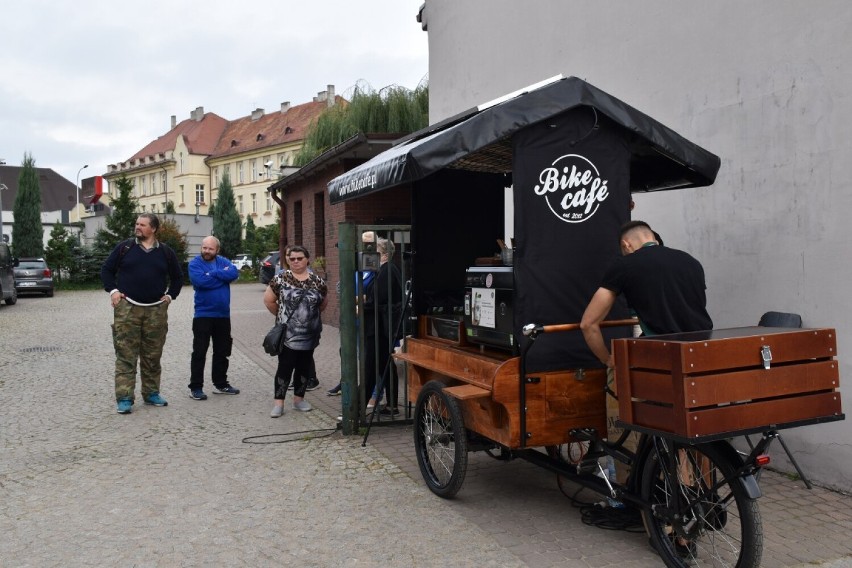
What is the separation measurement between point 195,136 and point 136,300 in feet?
261

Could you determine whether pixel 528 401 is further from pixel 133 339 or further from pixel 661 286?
pixel 133 339

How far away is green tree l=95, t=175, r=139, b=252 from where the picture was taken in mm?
40812

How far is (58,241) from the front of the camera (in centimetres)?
4088

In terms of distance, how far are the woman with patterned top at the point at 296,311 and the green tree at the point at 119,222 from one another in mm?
35475

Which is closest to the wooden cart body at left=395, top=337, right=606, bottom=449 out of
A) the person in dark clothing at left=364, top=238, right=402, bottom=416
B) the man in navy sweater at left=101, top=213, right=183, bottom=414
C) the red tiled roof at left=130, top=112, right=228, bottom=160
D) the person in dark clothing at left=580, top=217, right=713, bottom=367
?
the person in dark clothing at left=580, top=217, right=713, bottom=367

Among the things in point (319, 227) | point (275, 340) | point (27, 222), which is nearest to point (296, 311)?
point (275, 340)

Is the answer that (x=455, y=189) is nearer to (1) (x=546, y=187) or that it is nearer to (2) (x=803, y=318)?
(1) (x=546, y=187)

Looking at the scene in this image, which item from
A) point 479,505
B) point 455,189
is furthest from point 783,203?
point 479,505

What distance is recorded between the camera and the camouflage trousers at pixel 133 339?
26.4 ft

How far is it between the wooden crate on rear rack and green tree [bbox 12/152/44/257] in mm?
51822

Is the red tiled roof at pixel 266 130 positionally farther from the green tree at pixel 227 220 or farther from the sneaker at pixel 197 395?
the sneaker at pixel 197 395

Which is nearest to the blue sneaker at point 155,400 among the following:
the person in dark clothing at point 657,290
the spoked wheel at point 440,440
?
the spoked wheel at point 440,440

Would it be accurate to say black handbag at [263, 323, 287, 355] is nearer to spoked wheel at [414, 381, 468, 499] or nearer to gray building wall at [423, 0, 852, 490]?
spoked wheel at [414, 381, 468, 499]

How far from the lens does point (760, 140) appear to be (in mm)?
5809
